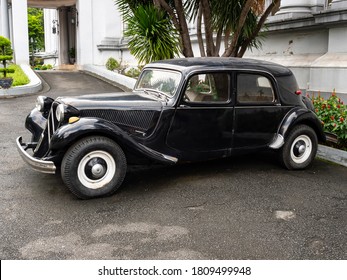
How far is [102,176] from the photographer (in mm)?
4469

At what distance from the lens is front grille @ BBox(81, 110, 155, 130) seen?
180 inches

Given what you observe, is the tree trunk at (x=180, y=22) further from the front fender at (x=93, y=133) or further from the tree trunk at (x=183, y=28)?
the front fender at (x=93, y=133)

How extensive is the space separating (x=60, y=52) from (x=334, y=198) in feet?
85.1

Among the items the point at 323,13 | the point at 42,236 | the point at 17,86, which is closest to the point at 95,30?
the point at 17,86

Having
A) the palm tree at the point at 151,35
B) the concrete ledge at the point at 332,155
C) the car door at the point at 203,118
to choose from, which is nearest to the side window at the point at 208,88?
the car door at the point at 203,118

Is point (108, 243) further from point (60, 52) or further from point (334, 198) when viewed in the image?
point (60, 52)

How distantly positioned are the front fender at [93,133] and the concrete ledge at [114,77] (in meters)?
9.14

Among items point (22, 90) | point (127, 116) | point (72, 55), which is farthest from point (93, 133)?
point (72, 55)

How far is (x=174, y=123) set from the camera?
484 centimetres

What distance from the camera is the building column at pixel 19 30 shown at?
20359mm

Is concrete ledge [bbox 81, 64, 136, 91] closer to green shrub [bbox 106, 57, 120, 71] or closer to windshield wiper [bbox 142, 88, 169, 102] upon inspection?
green shrub [bbox 106, 57, 120, 71]

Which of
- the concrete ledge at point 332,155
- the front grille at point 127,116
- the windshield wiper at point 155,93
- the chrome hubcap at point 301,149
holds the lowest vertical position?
the concrete ledge at point 332,155

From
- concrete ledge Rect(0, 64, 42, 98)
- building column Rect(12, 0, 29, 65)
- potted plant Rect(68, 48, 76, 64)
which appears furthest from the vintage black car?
potted plant Rect(68, 48, 76, 64)

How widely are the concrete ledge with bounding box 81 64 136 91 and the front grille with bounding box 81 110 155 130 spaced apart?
8939 mm
